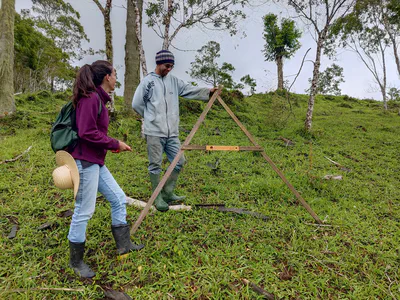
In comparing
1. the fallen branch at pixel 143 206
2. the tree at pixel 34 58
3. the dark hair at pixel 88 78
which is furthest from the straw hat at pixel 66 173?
the tree at pixel 34 58

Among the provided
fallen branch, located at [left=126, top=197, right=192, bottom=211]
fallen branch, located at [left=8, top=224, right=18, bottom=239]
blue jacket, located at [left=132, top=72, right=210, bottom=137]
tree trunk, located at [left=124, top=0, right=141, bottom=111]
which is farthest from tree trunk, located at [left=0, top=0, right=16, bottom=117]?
blue jacket, located at [left=132, top=72, right=210, bottom=137]

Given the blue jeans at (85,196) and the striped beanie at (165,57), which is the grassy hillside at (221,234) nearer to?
the blue jeans at (85,196)

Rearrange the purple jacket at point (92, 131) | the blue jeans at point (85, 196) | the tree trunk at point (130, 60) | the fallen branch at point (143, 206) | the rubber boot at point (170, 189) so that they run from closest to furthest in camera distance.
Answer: the purple jacket at point (92, 131) → the blue jeans at point (85, 196) → the fallen branch at point (143, 206) → the rubber boot at point (170, 189) → the tree trunk at point (130, 60)

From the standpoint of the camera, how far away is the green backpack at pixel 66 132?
6.95 feet

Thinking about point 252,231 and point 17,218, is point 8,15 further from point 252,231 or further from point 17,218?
point 252,231

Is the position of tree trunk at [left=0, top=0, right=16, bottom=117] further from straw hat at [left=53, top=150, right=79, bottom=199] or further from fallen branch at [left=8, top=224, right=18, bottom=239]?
straw hat at [left=53, top=150, right=79, bottom=199]

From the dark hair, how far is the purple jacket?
0.05 metres

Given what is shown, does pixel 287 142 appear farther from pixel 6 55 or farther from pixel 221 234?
pixel 6 55

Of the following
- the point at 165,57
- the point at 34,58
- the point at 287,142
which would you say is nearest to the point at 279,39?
the point at 287,142

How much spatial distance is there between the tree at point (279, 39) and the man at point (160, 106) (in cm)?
1449

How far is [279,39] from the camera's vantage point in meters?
17.5

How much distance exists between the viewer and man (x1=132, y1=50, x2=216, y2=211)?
3471mm

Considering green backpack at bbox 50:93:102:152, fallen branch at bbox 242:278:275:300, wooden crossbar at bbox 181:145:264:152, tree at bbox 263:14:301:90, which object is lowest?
fallen branch at bbox 242:278:275:300

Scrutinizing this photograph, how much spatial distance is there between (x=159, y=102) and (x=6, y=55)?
777 cm
